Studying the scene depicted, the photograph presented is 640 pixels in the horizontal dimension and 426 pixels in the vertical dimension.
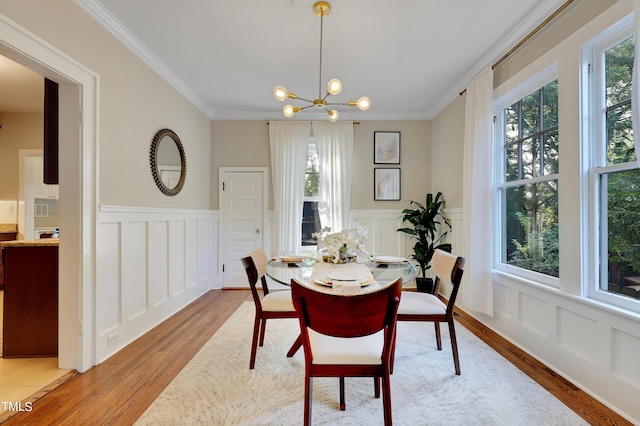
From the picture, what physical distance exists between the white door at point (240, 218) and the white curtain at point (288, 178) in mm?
306

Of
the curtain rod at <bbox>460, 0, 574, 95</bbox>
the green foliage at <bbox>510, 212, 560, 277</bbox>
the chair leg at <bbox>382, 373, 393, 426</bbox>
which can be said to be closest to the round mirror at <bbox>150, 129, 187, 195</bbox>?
the chair leg at <bbox>382, 373, 393, 426</bbox>

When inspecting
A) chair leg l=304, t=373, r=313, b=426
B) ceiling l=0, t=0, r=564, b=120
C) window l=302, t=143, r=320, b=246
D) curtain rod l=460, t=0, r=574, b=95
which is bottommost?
chair leg l=304, t=373, r=313, b=426

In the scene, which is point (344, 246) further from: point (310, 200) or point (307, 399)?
point (310, 200)

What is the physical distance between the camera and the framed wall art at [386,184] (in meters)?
4.84

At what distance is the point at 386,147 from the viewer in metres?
4.83

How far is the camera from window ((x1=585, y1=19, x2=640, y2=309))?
1.83 metres

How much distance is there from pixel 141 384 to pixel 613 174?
345cm

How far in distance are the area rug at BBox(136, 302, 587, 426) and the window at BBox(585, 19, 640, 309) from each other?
0.87m

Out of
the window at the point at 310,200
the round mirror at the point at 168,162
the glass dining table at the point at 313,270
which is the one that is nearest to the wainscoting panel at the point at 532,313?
the glass dining table at the point at 313,270

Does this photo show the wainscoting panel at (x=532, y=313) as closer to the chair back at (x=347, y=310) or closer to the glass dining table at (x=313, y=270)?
the glass dining table at (x=313, y=270)

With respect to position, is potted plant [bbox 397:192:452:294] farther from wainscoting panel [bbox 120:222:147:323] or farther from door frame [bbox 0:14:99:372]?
door frame [bbox 0:14:99:372]

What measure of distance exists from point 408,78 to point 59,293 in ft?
13.0

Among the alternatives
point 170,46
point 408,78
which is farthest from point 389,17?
point 170,46

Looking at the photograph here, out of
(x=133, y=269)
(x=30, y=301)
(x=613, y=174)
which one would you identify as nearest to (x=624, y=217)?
(x=613, y=174)
